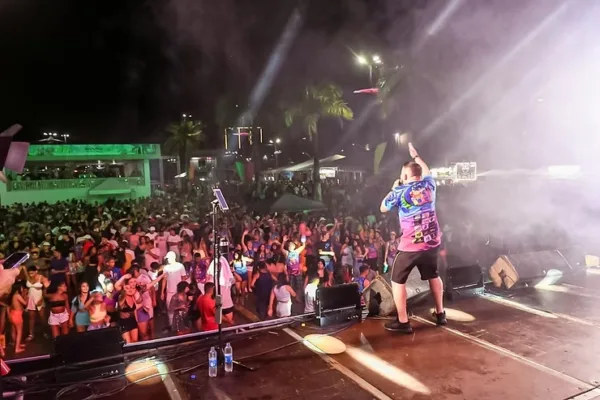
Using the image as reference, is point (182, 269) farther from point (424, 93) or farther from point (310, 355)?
point (424, 93)

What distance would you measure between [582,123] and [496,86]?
3.69 feet

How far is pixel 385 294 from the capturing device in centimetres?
451

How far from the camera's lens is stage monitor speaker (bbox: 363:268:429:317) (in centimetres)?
446

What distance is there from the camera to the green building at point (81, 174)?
75.6 ft

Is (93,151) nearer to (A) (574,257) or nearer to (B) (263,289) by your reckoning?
(B) (263,289)

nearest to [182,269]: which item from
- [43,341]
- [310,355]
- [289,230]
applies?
[43,341]

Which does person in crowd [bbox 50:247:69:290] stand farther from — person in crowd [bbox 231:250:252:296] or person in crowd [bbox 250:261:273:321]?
person in crowd [bbox 250:261:273:321]

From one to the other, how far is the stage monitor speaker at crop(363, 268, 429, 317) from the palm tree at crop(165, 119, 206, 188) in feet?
99.1

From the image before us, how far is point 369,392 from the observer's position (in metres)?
2.96

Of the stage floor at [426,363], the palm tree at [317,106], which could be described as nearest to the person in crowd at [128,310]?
the stage floor at [426,363]

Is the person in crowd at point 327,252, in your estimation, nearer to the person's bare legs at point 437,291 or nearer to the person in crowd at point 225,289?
the person in crowd at point 225,289

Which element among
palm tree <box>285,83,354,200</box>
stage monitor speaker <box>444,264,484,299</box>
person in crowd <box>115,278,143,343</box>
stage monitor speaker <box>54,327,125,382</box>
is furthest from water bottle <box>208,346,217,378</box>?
palm tree <box>285,83,354,200</box>

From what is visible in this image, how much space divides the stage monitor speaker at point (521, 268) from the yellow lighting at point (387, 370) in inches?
104

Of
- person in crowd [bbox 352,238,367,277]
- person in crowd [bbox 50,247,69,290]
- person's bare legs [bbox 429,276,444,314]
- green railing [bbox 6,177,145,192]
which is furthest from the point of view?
green railing [bbox 6,177,145,192]
